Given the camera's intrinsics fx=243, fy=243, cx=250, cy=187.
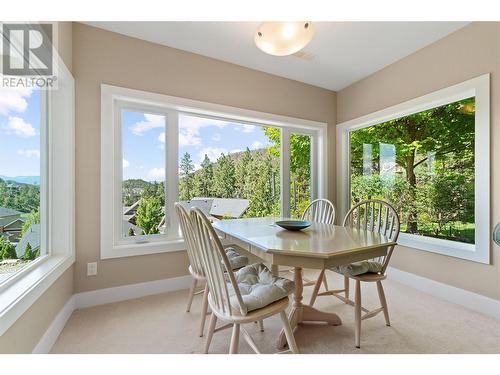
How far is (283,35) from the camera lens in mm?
1648

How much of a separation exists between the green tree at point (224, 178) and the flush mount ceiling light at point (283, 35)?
4.68 ft

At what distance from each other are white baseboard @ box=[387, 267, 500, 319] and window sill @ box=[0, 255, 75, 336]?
324cm

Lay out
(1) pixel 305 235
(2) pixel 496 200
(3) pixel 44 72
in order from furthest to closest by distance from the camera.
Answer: (2) pixel 496 200, (3) pixel 44 72, (1) pixel 305 235

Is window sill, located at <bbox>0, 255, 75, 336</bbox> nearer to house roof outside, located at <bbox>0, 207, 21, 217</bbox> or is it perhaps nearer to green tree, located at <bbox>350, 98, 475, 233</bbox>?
house roof outside, located at <bbox>0, 207, 21, 217</bbox>

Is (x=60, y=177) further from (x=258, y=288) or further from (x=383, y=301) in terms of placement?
(x=383, y=301)

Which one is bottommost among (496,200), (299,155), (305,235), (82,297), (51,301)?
(82,297)

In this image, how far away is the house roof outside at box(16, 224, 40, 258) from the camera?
4.93 ft

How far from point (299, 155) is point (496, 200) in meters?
2.07

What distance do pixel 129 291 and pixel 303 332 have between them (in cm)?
162

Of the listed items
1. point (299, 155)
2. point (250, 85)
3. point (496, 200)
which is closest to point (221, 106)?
point (250, 85)
